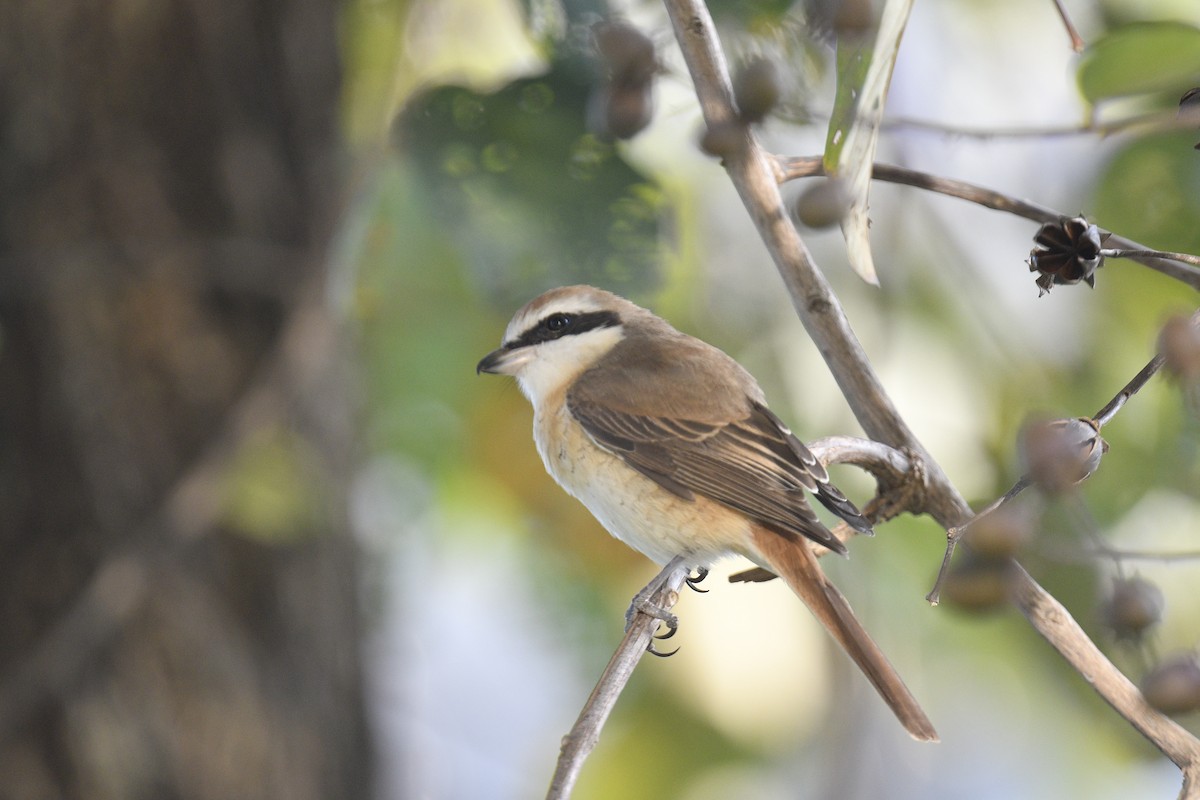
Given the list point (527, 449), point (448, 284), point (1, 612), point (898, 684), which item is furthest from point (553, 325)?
point (1, 612)

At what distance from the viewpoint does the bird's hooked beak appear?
9.61 ft

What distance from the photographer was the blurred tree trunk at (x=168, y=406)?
3.46 meters

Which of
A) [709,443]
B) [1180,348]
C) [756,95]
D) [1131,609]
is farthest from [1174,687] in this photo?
[709,443]

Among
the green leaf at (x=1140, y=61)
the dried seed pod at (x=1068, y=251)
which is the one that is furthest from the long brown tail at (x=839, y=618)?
the green leaf at (x=1140, y=61)

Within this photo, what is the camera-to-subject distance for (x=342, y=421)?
402 centimetres

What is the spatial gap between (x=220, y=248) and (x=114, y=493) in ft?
2.50

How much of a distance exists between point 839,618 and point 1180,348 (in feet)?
3.27

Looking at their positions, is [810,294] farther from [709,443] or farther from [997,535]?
[709,443]

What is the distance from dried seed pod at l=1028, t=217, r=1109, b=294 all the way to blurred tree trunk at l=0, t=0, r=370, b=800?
7.71ft

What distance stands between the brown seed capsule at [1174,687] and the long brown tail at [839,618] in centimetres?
62

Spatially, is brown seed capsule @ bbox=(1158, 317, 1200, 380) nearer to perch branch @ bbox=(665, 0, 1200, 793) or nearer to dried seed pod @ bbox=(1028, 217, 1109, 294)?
dried seed pod @ bbox=(1028, 217, 1109, 294)

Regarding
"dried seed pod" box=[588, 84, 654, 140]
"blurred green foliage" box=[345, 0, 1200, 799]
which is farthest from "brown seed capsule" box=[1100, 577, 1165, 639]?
"dried seed pod" box=[588, 84, 654, 140]

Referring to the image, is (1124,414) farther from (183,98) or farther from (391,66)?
(183,98)

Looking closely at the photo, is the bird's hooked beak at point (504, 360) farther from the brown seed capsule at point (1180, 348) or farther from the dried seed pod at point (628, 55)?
the brown seed capsule at point (1180, 348)
